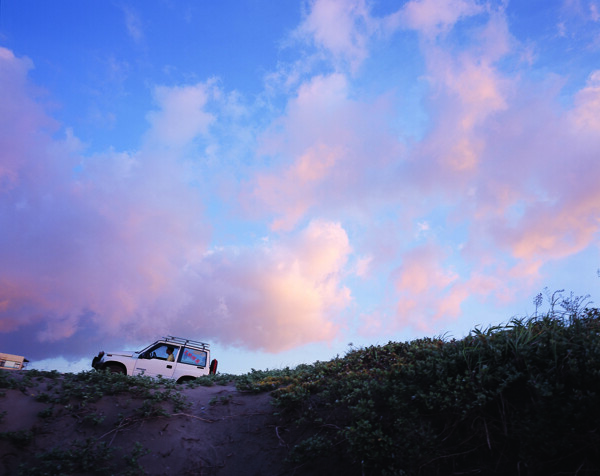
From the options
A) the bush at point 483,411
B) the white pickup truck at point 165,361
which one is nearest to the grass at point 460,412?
the bush at point 483,411

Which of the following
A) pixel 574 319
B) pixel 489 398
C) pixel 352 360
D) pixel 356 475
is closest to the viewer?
pixel 489 398

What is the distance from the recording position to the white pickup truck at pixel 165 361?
1548 centimetres

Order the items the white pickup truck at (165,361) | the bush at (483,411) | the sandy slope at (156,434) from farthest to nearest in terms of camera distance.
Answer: the white pickup truck at (165,361), the sandy slope at (156,434), the bush at (483,411)

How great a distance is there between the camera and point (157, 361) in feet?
52.3

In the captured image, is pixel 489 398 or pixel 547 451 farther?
pixel 489 398

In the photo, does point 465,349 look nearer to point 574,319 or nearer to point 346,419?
point 574,319

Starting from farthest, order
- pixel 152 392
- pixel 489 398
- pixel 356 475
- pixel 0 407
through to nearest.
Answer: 1. pixel 152 392
2. pixel 0 407
3. pixel 356 475
4. pixel 489 398

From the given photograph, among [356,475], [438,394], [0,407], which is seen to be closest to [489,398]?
[438,394]

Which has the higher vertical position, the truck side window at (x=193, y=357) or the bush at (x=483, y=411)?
the truck side window at (x=193, y=357)

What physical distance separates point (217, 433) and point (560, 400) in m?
5.90

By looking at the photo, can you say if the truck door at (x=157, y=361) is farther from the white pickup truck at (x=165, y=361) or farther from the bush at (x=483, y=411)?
the bush at (x=483, y=411)

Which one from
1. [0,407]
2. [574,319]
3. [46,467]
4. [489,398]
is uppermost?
[574,319]

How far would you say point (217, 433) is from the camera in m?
7.57

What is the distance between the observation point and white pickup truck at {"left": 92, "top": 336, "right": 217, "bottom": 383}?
15.5m
